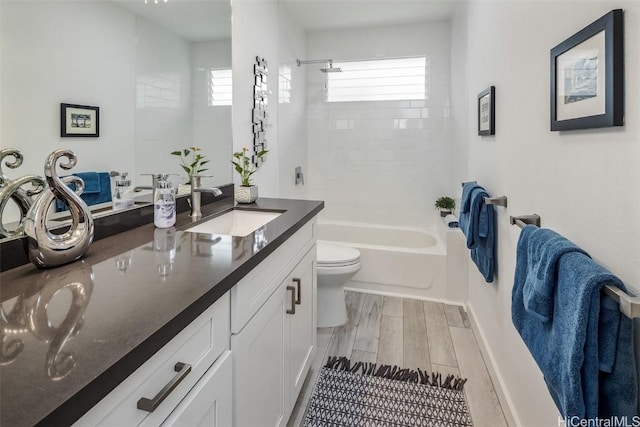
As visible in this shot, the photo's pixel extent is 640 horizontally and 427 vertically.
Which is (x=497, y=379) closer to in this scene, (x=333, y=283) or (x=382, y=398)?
(x=382, y=398)

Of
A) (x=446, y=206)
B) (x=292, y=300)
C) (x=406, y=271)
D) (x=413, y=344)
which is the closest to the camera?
(x=292, y=300)

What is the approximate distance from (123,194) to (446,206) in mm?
2729

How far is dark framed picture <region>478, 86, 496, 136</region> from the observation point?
189cm

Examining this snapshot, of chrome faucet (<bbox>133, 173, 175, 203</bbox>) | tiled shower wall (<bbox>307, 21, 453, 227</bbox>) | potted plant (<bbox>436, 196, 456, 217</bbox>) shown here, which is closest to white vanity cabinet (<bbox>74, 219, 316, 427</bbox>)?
chrome faucet (<bbox>133, 173, 175, 203</bbox>)

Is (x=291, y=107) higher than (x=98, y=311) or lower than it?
higher

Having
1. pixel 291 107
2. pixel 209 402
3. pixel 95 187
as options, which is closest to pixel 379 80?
pixel 291 107

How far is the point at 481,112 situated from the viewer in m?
2.14

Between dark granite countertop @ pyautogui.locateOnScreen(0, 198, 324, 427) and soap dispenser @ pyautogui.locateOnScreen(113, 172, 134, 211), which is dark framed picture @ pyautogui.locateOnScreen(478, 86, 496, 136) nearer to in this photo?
dark granite countertop @ pyautogui.locateOnScreen(0, 198, 324, 427)

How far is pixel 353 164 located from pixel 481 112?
1.83 m

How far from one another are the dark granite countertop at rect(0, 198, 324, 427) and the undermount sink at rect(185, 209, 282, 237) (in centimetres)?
49

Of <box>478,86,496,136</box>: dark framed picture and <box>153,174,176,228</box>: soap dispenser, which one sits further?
<box>478,86,496,136</box>: dark framed picture

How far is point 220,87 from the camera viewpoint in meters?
2.15

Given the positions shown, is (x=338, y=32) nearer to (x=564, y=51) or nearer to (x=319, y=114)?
(x=319, y=114)

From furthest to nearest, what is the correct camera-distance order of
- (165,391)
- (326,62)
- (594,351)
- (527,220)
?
(326,62) < (527,220) < (594,351) < (165,391)
